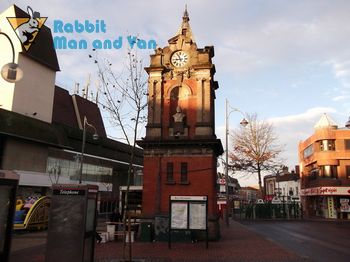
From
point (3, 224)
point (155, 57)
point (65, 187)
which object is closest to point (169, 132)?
point (155, 57)

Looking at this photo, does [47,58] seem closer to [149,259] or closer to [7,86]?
[7,86]

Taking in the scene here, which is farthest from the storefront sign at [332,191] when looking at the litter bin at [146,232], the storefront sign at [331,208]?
the litter bin at [146,232]

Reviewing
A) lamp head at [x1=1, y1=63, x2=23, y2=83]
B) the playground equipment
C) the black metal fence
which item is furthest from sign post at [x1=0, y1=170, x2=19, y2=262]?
the black metal fence

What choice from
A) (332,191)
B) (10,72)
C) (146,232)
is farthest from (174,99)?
(332,191)

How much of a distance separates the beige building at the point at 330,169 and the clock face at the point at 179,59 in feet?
103

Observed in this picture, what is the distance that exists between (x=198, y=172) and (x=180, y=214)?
4.74m

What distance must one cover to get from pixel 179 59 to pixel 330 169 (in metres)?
32.7

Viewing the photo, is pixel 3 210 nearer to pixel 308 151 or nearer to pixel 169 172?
pixel 169 172

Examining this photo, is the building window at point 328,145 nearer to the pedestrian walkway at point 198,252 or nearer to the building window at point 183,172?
the building window at point 183,172

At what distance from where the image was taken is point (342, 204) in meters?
47.6

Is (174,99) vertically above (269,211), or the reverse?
(174,99)

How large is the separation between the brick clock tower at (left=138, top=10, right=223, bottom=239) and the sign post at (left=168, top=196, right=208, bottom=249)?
3540 millimetres

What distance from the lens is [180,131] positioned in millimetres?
24609

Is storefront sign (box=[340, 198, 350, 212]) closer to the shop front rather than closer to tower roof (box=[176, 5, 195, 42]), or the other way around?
the shop front
